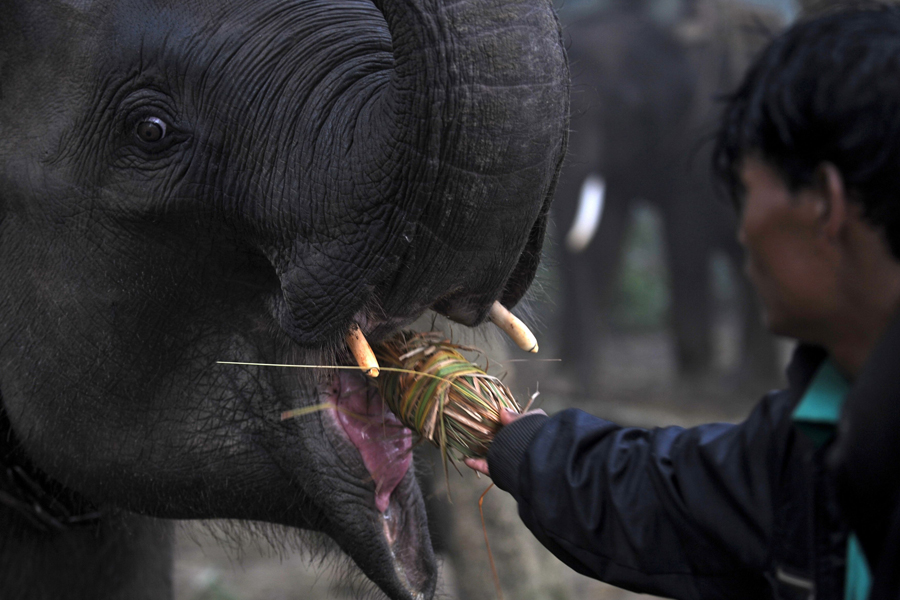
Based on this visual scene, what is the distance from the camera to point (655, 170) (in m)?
8.80

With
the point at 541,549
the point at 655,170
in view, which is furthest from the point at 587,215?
the point at 541,549

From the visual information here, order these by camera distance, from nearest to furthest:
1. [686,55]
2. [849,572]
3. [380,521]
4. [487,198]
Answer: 1. [849,572]
2. [487,198]
3. [380,521]
4. [686,55]

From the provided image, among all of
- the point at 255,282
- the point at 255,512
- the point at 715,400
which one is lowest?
the point at 715,400

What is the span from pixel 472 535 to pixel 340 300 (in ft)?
6.79

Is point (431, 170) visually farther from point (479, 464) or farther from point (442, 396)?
point (479, 464)

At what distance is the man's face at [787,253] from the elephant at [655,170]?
679cm

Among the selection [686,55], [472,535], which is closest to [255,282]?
[472,535]

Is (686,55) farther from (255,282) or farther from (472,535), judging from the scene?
(255,282)

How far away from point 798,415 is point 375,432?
751mm

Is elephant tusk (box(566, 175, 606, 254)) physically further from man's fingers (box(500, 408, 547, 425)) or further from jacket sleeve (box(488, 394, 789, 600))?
jacket sleeve (box(488, 394, 789, 600))

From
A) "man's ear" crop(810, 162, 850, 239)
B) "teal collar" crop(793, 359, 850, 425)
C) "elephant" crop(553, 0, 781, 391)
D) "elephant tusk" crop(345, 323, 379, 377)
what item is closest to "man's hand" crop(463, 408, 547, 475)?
"elephant tusk" crop(345, 323, 379, 377)

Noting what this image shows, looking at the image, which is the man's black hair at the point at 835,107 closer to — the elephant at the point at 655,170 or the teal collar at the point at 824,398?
the teal collar at the point at 824,398

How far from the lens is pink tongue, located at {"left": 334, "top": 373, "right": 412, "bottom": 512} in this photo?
162 cm

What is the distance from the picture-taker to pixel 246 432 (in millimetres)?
1644
